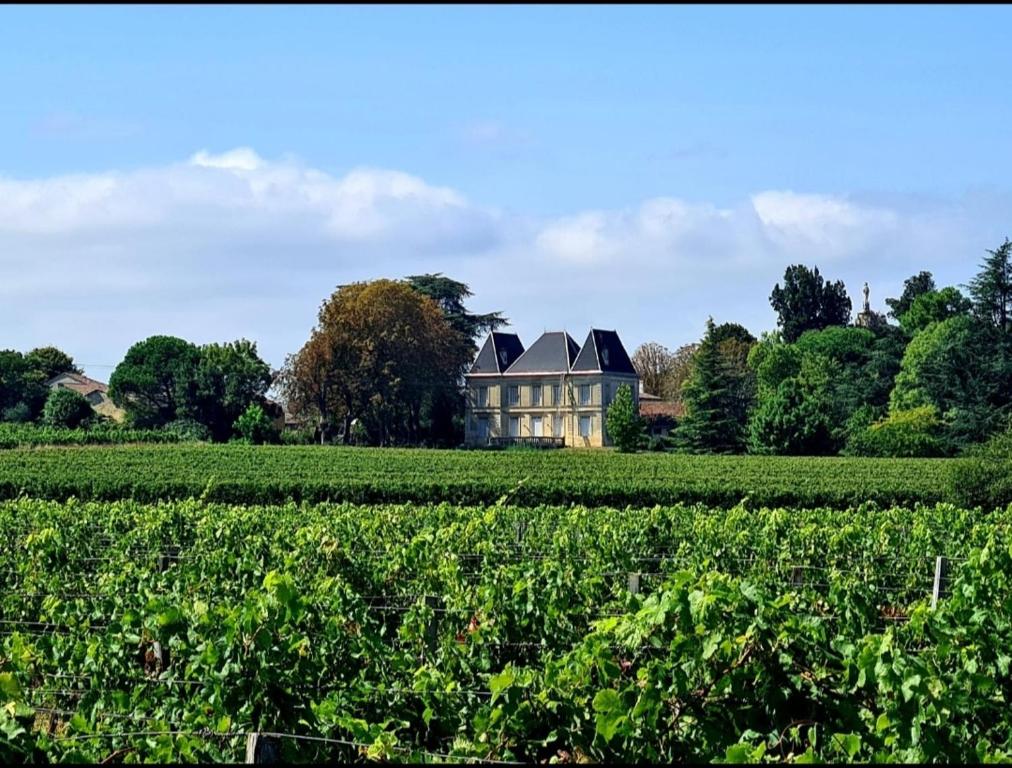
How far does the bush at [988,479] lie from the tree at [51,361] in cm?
6652

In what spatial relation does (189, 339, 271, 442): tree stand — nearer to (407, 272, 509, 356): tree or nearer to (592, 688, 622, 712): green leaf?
(407, 272, 509, 356): tree

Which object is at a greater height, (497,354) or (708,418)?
(497,354)

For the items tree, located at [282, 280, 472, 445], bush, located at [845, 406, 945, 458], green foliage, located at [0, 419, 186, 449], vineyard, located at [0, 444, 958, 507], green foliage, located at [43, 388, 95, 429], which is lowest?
vineyard, located at [0, 444, 958, 507]

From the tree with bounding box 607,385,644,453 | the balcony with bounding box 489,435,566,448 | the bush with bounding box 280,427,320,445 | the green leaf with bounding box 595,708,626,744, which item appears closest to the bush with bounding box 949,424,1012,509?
the green leaf with bounding box 595,708,626,744

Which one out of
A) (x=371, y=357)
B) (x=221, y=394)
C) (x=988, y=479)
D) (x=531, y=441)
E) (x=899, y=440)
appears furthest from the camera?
(x=531, y=441)

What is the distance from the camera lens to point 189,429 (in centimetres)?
6688

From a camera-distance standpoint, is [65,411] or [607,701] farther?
[65,411]

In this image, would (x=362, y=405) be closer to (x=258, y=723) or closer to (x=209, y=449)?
(x=209, y=449)

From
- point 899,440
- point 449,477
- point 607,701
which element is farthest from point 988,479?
point 607,701

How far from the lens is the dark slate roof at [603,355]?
7781cm

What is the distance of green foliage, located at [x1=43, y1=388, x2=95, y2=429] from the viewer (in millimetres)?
66688

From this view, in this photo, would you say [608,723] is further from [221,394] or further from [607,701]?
[221,394]

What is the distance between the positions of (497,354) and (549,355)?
3.35 m

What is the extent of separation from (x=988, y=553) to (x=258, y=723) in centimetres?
A: 472
